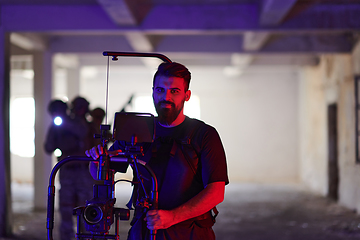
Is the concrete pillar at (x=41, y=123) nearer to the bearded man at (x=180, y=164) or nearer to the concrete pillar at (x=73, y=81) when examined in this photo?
the concrete pillar at (x=73, y=81)

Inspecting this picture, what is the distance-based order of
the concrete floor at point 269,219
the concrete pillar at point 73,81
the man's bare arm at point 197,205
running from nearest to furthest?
the man's bare arm at point 197,205 → the concrete floor at point 269,219 → the concrete pillar at point 73,81

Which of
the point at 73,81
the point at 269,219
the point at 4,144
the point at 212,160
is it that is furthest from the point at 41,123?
the point at 212,160

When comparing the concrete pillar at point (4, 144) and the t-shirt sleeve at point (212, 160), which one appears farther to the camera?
the concrete pillar at point (4, 144)

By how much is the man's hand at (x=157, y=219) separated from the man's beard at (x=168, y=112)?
0.35 meters

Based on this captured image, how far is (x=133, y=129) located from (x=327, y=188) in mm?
6919

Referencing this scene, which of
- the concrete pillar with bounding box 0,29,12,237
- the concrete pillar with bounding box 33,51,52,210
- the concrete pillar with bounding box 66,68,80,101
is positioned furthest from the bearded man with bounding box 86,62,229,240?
the concrete pillar with bounding box 66,68,80,101

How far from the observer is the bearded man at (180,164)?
1.46 m

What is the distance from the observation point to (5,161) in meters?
4.43

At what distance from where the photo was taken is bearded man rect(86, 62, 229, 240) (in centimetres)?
146

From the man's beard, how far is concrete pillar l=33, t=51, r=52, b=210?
484cm

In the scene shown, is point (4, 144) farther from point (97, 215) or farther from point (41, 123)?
point (97, 215)

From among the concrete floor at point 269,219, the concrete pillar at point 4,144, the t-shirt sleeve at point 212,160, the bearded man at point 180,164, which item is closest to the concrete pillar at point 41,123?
the concrete floor at point 269,219

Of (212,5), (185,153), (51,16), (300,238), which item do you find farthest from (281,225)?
(185,153)

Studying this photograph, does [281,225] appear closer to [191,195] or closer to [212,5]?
[212,5]
